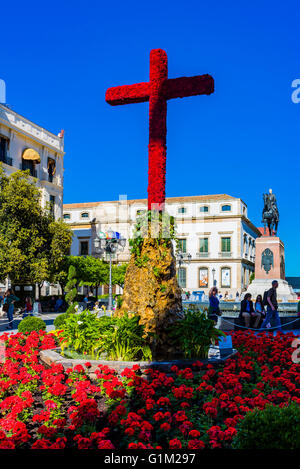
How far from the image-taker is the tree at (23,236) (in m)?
23.2

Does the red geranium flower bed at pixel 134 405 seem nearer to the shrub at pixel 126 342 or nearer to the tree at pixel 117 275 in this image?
the shrub at pixel 126 342

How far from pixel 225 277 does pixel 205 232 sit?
568 centimetres

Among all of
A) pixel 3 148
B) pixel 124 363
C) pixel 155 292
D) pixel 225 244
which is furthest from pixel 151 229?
pixel 225 244

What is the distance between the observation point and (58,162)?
119 feet

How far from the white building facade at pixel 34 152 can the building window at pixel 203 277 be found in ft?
67.3

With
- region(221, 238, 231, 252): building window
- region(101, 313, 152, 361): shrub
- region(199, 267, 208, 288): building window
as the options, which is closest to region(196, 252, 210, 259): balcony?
region(199, 267, 208, 288): building window

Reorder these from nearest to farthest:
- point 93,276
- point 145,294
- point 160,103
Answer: point 145,294 < point 160,103 < point 93,276

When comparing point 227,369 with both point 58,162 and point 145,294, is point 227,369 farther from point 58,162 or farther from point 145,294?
point 58,162

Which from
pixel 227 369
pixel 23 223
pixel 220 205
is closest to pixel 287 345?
pixel 227 369

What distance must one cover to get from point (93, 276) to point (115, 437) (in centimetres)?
3139

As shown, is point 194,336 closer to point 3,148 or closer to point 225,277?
point 3,148

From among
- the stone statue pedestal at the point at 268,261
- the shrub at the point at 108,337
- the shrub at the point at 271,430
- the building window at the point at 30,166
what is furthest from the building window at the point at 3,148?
the shrub at the point at 271,430

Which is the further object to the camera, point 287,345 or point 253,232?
point 253,232

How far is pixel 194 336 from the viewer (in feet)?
20.0
